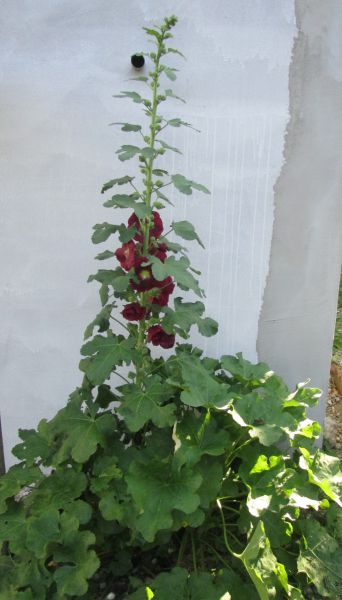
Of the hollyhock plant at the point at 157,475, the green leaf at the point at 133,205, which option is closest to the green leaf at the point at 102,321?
the hollyhock plant at the point at 157,475

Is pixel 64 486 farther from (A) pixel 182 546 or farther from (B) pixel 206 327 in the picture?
(B) pixel 206 327

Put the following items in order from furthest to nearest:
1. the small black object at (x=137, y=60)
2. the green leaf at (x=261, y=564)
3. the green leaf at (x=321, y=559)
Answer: the small black object at (x=137, y=60), the green leaf at (x=321, y=559), the green leaf at (x=261, y=564)

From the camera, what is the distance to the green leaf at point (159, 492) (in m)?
1.54

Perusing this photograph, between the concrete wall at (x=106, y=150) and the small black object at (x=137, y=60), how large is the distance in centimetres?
4

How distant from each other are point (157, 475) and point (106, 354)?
0.41 m

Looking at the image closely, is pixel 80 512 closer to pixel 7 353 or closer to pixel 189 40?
pixel 7 353

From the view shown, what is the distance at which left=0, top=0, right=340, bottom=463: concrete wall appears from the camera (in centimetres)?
209

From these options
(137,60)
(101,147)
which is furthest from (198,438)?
(137,60)

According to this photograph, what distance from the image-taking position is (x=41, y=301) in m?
2.38

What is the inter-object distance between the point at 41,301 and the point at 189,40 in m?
1.25

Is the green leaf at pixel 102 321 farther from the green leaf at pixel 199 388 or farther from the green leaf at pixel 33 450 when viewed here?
the green leaf at pixel 33 450

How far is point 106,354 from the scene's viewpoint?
5.66 feet

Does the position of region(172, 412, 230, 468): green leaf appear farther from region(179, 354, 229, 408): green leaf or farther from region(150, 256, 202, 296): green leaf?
region(150, 256, 202, 296): green leaf

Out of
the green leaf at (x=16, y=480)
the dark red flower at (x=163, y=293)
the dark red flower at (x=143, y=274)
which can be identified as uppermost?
the dark red flower at (x=143, y=274)
